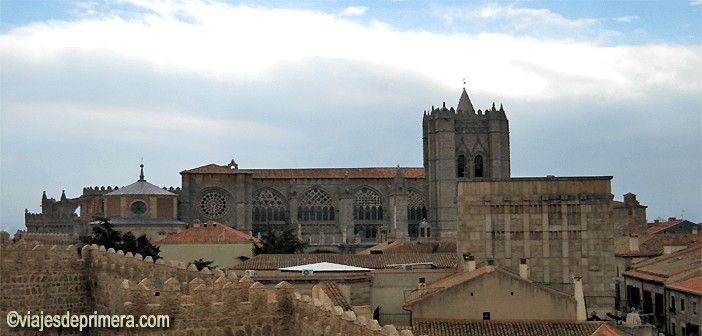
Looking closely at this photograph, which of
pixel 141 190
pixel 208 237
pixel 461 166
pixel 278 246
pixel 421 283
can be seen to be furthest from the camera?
pixel 461 166

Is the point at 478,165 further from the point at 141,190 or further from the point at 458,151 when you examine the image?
the point at 141,190

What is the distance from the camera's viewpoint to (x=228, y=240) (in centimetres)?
5538

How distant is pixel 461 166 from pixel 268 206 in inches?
706

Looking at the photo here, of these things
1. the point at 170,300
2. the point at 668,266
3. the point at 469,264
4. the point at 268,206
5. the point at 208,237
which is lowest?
the point at 668,266

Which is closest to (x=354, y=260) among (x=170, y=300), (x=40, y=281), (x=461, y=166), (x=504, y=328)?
(x=504, y=328)

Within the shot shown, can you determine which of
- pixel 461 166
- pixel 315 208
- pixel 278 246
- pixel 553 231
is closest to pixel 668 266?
pixel 553 231

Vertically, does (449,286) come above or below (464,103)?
below

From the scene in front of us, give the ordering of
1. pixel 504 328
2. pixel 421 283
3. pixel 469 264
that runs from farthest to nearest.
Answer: pixel 469 264 → pixel 421 283 → pixel 504 328

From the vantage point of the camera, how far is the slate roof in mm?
77688

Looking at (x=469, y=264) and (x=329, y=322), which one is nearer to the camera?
(x=329, y=322)

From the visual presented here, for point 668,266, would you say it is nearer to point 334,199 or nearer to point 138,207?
point 138,207

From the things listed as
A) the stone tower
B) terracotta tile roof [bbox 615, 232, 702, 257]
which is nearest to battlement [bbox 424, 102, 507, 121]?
the stone tower

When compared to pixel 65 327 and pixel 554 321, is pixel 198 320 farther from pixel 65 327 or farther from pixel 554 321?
pixel 554 321

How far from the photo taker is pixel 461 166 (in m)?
89.7
